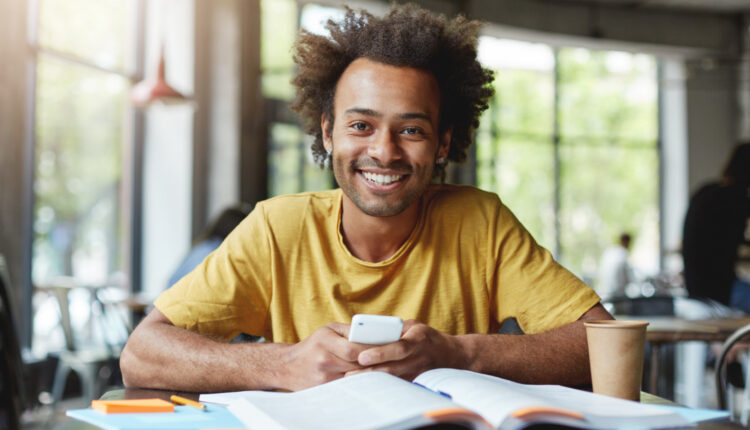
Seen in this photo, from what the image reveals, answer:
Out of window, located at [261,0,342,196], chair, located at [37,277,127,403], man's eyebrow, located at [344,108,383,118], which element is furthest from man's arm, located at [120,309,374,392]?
window, located at [261,0,342,196]

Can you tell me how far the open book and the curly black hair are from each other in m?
0.81

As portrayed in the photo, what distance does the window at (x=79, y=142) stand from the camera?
5.15 meters

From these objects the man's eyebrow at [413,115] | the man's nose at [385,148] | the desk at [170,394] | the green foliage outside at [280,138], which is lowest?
the desk at [170,394]

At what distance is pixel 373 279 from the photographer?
1.58 meters

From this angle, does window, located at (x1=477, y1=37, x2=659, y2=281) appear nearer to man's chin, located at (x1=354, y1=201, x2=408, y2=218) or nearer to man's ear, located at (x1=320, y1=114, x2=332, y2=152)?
man's ear, located at (x1=320, y1=114, x2=332, y2=152)

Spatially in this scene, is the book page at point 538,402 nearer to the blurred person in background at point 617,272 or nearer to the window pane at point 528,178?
the blurred person in background at point 617,272

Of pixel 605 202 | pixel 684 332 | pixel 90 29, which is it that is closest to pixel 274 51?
pixel 90 29

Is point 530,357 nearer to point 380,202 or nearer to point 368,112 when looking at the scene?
point 380,202

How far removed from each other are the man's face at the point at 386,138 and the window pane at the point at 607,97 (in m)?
9.49

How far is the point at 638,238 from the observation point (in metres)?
11.2

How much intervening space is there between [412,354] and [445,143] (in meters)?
0.74

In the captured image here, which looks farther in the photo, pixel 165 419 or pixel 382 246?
pixel 382 246

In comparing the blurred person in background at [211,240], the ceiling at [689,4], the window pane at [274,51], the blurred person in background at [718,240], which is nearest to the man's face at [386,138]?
the blurred person in background at [211,240]

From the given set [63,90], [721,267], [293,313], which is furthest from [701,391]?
[63,90]
